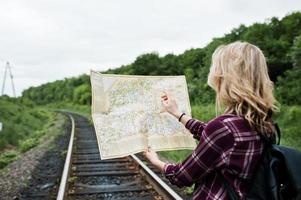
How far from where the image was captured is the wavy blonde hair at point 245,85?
2.02 metres

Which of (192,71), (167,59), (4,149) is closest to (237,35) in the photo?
(192,71)

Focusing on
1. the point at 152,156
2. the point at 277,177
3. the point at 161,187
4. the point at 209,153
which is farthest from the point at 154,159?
A: the point at 161,187

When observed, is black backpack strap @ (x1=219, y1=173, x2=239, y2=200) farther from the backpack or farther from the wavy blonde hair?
the wavy blonde hair

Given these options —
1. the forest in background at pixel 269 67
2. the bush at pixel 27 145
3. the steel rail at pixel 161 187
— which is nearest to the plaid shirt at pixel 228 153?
the steel rail at pixel 161 187

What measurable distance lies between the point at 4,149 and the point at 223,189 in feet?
50.7

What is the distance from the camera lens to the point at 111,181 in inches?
335

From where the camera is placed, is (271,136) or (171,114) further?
(171,114)

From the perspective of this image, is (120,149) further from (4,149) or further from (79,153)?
(4,149)

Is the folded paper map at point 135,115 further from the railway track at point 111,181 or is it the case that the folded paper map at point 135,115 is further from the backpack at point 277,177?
the railway track at point 111,181

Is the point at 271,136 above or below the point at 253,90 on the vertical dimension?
below

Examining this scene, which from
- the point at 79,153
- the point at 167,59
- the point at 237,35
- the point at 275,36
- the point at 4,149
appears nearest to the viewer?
the point at 79,153

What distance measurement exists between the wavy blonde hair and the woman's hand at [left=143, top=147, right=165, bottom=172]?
0.45m

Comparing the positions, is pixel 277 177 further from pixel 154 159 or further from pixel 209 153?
pixel 154 159

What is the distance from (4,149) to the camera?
16.5 metres
